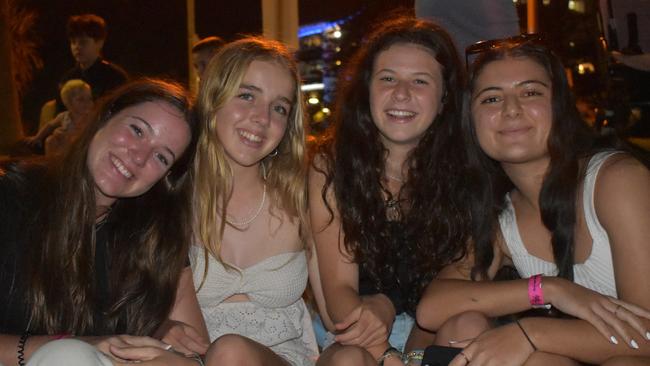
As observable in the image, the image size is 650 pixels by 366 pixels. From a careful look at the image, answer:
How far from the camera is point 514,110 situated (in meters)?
2.87

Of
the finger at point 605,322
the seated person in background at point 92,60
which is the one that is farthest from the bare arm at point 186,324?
the seated person in background at point 92,60

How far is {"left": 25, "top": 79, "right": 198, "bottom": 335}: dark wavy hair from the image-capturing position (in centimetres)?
279

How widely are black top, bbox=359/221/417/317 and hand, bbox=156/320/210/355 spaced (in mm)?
749

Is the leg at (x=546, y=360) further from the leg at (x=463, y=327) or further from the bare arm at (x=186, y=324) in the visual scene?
the bare arm at (x=186, y=324)

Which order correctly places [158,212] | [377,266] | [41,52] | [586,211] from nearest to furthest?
[586,211] < [158,212] < [377,266] < [41,52]

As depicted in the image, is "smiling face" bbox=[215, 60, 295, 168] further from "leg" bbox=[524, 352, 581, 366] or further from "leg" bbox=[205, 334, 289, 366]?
"leg" bbox=[524, 352, 581, 366]

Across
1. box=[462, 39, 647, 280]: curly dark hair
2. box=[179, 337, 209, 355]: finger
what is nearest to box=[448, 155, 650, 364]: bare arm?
box=[462, 39, 647, 280]: curly dark hair

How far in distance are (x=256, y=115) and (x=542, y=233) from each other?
121 cm

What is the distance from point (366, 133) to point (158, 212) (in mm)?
959

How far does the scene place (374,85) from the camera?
3299mm

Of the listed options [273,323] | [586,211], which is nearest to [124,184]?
[273,323]

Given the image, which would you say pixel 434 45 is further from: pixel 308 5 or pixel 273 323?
pixel 308 5

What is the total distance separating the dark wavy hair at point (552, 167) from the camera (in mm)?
2822

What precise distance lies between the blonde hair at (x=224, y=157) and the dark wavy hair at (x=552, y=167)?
28.5 inches
